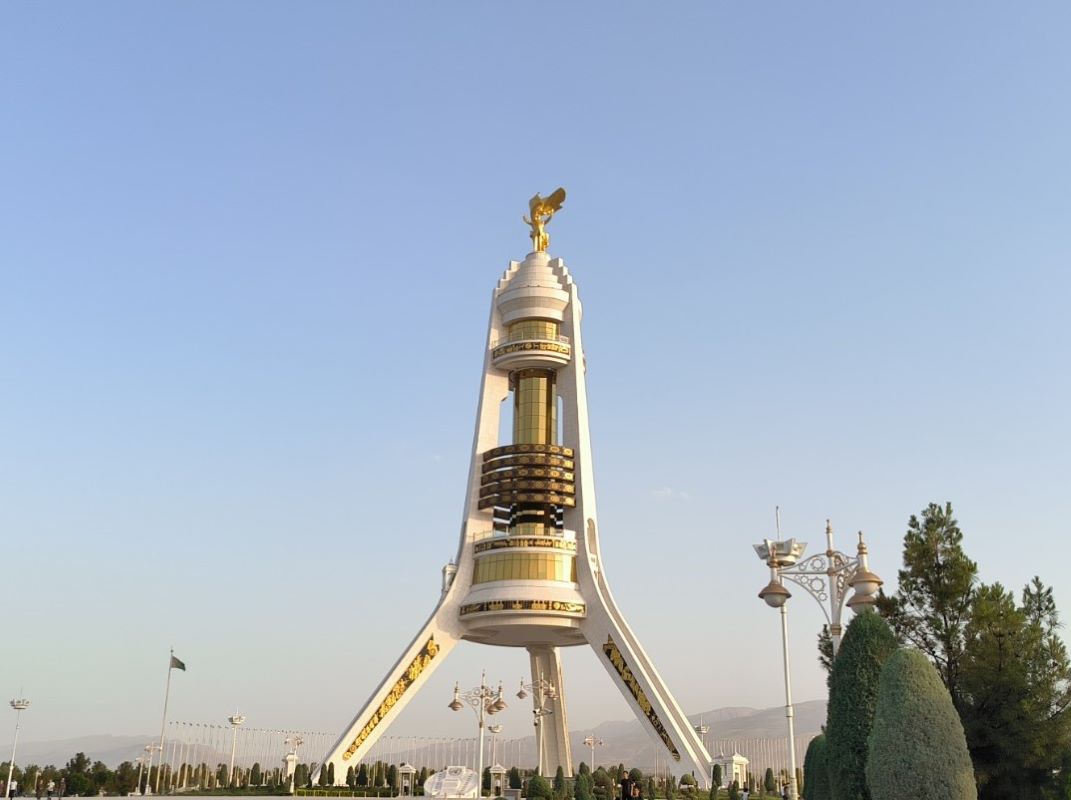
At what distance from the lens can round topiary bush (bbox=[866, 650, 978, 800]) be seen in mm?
15727

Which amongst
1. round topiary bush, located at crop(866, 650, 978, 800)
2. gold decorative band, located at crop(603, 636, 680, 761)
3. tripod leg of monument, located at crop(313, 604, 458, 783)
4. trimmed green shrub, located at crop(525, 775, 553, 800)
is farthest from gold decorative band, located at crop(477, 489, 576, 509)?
round topiary bush, located at crop(866, 650, 978, 800)

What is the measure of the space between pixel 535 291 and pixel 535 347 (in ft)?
12.7

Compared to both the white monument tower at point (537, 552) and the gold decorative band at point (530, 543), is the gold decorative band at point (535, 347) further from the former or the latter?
the gold decorative band at point (530, 543)

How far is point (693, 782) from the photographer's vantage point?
158ft

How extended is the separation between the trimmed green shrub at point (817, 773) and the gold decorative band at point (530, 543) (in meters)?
31.8

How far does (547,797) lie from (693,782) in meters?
12.6

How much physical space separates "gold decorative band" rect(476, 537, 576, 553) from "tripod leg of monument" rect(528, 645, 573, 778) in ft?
32.7

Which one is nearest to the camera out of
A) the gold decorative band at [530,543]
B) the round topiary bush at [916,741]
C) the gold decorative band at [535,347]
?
the round topiary bush at [916,741]

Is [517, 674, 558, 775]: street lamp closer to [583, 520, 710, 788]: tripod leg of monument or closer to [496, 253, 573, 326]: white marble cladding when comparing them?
[583, 520, 710, 788]: tripod leg of monument

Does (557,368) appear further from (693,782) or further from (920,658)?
(920,658)

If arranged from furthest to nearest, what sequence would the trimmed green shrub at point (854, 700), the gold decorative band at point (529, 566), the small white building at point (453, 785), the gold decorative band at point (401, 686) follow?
the gold decorative band at point (529, 566) → the gold decorative band at point (401, 686) → the small white building at point (453, 785) → the trimmed green shrub at point (854, 700)

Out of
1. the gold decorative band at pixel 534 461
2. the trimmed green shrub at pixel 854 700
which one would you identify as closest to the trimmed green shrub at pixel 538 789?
the trimmed green shrub at pixel 854 700

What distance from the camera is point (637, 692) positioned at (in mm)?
52938

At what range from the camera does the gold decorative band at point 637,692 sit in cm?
5084
